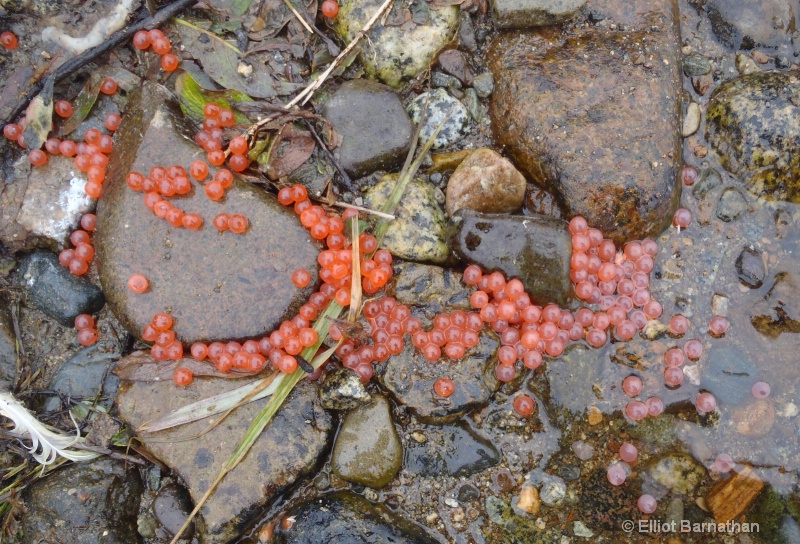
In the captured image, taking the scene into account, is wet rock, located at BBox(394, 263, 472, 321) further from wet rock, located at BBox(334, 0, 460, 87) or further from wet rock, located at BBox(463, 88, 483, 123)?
wet rock, located at BBox(334, 0, 460, 87)

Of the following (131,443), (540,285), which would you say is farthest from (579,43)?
(131,443)

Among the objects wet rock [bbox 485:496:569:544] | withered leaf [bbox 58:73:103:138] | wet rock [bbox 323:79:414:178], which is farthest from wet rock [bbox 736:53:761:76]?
withered leaf [bbox 58:73:103:138]

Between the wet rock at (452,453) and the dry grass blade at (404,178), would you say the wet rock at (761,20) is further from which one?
the wet rock at (452,453)

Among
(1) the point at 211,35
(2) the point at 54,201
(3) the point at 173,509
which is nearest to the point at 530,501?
(3) the point at 173,509

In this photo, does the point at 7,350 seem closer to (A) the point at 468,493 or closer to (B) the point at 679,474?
(A) the point at 468,493

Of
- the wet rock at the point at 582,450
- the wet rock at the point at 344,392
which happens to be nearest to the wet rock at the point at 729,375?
the wet rock at the point at 582,450

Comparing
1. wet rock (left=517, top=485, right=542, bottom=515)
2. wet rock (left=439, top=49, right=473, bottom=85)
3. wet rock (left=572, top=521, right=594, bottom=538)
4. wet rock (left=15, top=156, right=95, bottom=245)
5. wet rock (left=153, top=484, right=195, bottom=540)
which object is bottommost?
wet rock (left=572, top=521, right=594, bottom=538)

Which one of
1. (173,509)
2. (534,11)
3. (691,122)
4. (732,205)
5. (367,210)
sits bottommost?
(173,509)
